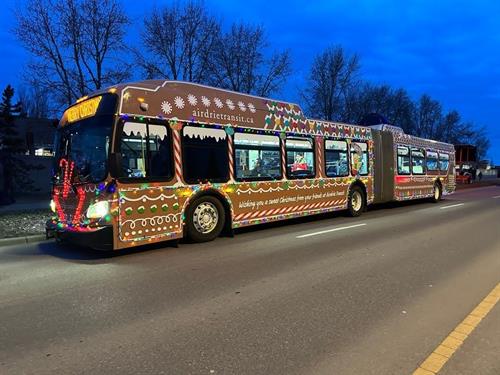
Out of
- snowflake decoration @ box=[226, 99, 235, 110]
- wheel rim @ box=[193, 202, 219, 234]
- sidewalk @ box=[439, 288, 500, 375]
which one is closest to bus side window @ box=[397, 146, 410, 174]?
snowflake decoration @ box=[226, 99, 235, 110]

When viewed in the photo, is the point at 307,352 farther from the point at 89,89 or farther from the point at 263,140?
the point at 89,89

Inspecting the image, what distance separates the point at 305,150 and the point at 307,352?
8.72m

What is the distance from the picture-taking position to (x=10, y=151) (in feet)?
71.6

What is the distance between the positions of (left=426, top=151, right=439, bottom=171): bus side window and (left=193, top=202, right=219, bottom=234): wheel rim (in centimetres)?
1347

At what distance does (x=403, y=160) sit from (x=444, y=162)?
17.7 feet

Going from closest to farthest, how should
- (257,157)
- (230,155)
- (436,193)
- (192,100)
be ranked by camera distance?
(192,100) < (230,155) < (257,157) < (436,193)

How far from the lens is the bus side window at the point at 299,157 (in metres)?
11.4

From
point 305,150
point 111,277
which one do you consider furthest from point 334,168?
point 111,277

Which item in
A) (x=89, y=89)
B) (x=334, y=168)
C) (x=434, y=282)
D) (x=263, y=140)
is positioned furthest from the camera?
(x=89, y=89)

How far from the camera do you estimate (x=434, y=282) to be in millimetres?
5953

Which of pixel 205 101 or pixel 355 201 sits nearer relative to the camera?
pixel 205 101

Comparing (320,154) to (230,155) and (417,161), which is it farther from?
(417,161)

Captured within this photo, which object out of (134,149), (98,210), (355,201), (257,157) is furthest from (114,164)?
(355,201)

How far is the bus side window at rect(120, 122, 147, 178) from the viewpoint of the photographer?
7652mm
